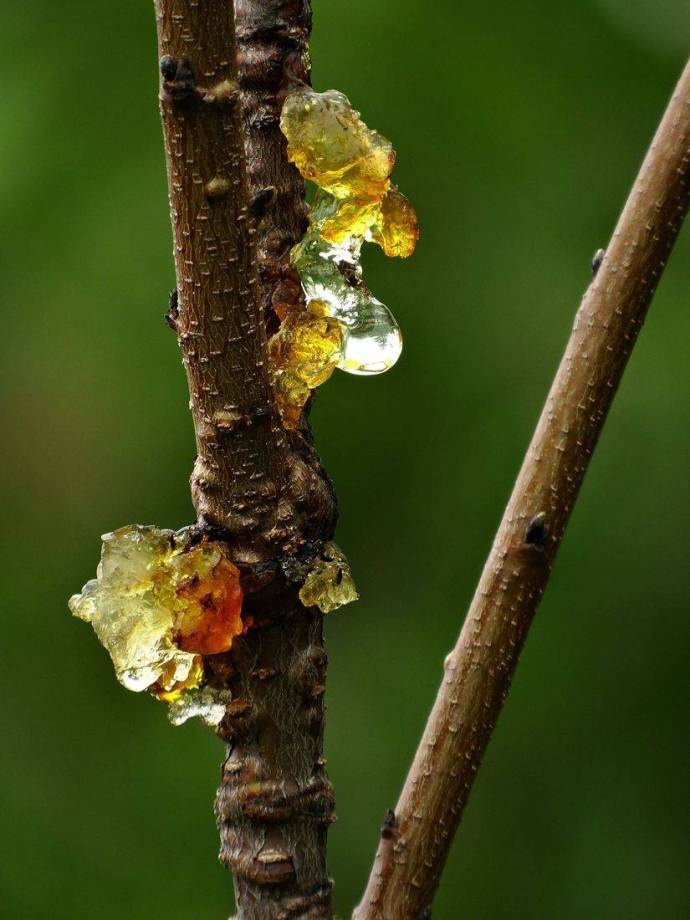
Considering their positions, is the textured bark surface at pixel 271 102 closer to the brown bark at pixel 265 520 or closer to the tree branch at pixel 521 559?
the brown bark at pixel 265 520

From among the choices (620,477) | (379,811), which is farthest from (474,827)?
(620,477)

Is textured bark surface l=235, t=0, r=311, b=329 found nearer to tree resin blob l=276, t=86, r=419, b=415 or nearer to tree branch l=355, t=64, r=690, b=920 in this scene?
tree resin blob l=276, t=86, r=419, b=415

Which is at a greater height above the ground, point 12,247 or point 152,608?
point 12,247

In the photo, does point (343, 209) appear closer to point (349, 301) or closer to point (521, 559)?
point (349, 301)

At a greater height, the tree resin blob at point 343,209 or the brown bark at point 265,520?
the tree resin blob at point 343,209

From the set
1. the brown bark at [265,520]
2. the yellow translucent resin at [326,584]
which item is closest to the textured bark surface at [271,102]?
the brown bark at [265,520]

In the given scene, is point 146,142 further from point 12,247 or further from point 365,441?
point 365,441
